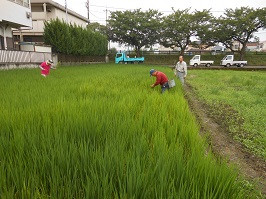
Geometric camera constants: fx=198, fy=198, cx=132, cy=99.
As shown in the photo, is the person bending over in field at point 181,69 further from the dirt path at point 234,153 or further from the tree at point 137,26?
the tree at point 137,26

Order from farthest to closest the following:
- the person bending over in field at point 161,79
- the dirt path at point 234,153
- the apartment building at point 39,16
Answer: the apartment building at point 39,16 → the person bending over in field at point 161,79 → the dirt path at point 234,153

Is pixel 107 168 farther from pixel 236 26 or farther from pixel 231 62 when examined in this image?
pixel 236 26

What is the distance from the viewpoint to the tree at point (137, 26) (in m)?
33.6

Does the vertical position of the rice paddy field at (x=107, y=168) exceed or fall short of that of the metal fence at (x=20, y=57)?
it falls short

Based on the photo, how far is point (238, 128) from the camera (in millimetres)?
3799

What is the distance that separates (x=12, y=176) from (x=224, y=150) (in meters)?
2.75

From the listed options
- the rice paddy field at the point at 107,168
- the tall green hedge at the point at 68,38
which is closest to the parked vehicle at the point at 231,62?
the tall green hedge at the point at 68,38

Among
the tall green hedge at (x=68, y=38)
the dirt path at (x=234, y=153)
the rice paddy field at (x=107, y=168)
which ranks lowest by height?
the dirt path at (x=234, y=153)

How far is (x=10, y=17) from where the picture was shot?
47.2 feet

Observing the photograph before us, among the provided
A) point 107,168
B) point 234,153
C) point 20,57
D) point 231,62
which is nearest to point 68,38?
point 20,57

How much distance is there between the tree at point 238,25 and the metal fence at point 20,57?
83.4 ft

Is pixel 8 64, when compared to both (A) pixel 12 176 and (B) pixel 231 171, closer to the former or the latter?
(A) pixel 12 176

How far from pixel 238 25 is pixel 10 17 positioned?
28398 mm

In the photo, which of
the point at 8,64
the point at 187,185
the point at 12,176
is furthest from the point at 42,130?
the point at 8,64
